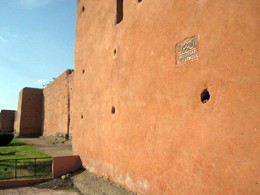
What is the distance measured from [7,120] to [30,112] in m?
8.78

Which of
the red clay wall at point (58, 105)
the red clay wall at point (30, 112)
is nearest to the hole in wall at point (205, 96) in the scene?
the red clay wall at point (58, 105)

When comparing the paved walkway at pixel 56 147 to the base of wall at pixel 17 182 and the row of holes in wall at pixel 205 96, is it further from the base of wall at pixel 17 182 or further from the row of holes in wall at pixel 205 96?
the row of holes in wall at pixel 205 96

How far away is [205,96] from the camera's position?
3.07 metres

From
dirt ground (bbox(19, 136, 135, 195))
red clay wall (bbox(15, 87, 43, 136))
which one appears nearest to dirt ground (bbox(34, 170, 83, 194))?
dirt ground (bbox(19, 136, 135, 195))

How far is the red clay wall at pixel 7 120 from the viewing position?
31.8 m

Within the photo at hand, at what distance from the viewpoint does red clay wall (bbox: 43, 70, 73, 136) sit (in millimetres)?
15387

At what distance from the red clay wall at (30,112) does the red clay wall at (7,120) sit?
25.0ft

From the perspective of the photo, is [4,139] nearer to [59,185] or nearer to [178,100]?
[59,185]

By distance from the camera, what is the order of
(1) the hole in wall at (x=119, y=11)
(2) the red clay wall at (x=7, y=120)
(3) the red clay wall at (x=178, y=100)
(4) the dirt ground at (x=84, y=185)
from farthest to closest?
1. (2) the red clay wall at (x=7, y=120)
2. (1) the hole in wall at (x=119, y=11)
3. (4) the dirt ground at (x=84, y=185)
4. (3) the red clay wall at (x=178, y=100)

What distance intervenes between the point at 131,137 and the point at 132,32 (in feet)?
7.27

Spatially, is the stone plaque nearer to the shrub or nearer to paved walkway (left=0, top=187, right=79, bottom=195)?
paved walkway (left=0, top=187, right=79, bottom=195)

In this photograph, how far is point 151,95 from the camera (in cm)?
414

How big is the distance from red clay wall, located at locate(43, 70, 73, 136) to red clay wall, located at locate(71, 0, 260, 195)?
948cm

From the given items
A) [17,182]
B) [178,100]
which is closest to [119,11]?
[178,100]
